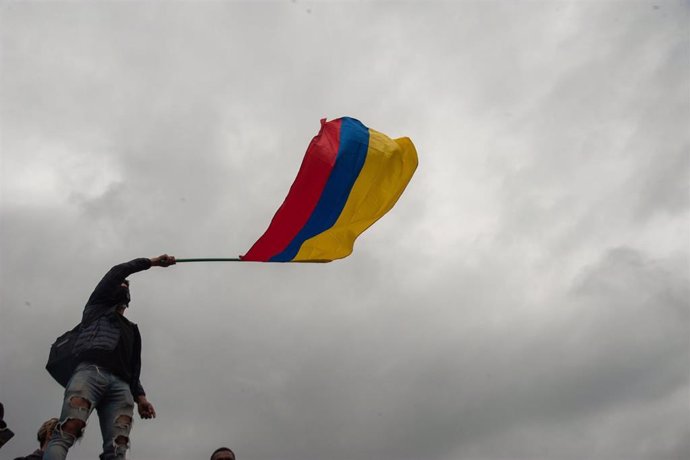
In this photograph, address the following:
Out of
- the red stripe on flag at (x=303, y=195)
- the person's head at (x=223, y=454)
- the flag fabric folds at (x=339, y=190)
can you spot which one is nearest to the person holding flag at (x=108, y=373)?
the person's head at (x=223, y=454)

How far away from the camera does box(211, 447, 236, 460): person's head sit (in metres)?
7.75

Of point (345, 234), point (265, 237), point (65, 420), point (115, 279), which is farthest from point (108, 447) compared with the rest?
point (345, 234)

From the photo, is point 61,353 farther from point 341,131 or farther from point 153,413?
point 341,131

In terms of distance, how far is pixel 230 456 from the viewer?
7805mm

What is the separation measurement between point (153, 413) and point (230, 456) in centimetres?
150

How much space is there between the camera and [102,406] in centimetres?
807

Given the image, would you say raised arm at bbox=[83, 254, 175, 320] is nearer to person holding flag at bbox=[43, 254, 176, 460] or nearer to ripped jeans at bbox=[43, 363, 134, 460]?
person holding flag at bbox=[43, 254, 176, 460]

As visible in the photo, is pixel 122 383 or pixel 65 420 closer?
pixel 65 420

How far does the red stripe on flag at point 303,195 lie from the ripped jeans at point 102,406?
12.1 feet

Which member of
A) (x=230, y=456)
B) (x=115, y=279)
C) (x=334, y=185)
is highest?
(x=334, y=185)

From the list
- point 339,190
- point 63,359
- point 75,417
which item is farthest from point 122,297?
point 339,190

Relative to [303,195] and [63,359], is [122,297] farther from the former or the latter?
[303,195]

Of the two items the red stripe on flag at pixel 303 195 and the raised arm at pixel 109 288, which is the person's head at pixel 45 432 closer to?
the raised arm at pixel 109 288

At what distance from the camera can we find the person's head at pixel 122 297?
8.64 m
